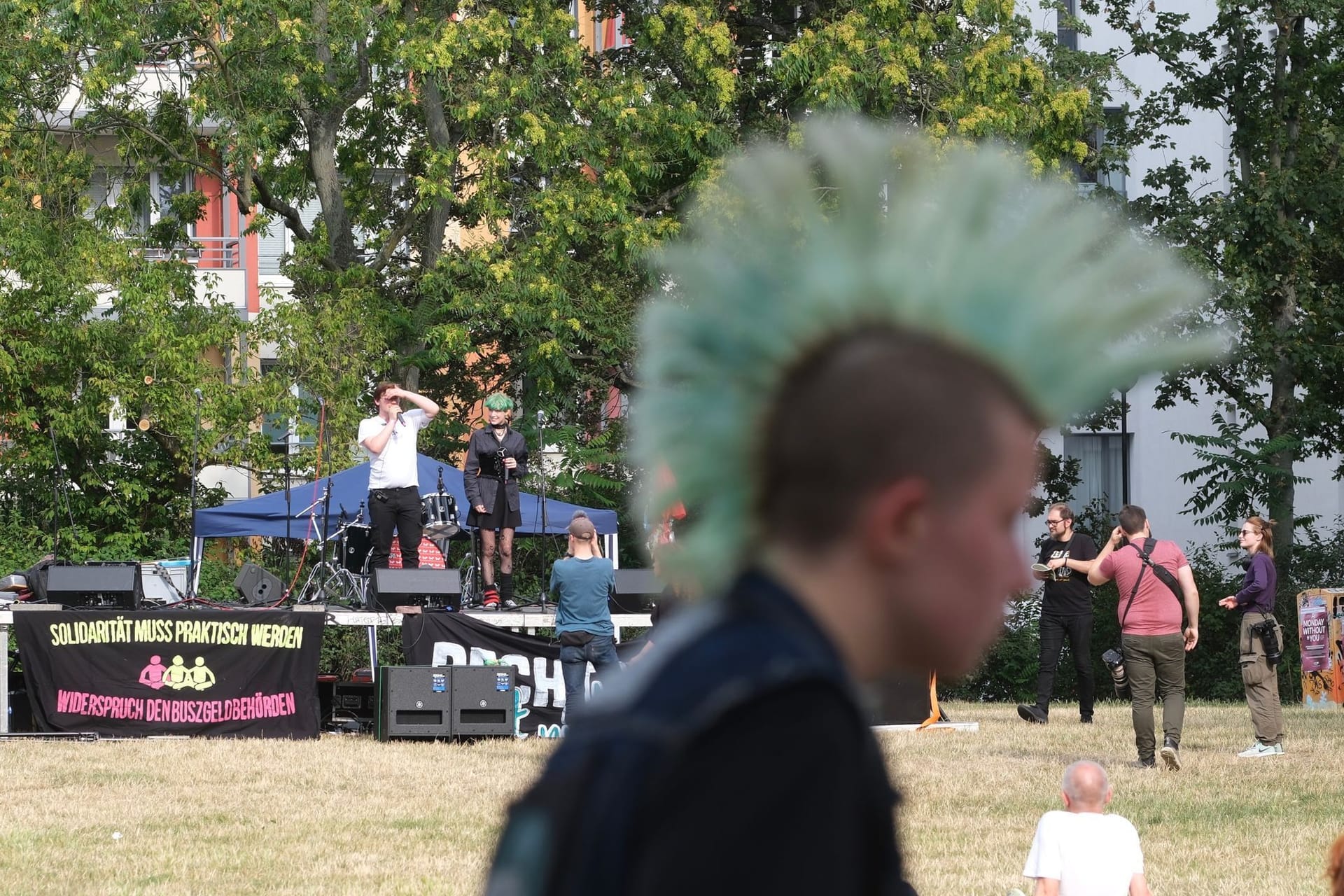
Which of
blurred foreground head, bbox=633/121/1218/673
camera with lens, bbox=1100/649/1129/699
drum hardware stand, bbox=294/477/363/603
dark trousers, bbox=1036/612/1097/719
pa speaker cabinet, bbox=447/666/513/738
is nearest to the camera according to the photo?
blurred foreground head, bbox=633/121/1218/673

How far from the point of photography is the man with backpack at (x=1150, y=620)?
1230cm

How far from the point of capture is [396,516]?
15.6 metres

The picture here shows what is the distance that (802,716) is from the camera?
3.83ft

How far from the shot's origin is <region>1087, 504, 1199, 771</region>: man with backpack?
12.3 m

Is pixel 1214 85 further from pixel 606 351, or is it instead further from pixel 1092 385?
pixel 1092 385

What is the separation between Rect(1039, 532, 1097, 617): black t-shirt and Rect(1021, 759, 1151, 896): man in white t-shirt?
9773 millimetres

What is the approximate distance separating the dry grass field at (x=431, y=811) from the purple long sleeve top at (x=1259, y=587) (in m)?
1.25

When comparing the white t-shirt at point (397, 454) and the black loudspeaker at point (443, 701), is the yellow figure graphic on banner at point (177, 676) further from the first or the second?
the white t-shirt at point (397, 454)

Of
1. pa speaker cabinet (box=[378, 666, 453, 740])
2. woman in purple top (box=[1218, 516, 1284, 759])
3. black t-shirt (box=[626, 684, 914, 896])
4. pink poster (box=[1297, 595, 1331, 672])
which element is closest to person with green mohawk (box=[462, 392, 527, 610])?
pa speaker cabinet (box=[378, 666, 453, 740])

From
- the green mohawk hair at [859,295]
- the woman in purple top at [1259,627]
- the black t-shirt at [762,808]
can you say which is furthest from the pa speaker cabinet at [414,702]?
the black t-shirt at [762,808]

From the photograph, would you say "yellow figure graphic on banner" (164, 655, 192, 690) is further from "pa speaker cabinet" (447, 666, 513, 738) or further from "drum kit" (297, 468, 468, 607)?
"pa speaker cabinet" (447, 666, 513, 738)

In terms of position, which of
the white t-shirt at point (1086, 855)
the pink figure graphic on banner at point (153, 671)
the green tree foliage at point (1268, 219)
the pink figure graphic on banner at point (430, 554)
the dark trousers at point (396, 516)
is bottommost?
the white t-shirt at point (1086, 855)

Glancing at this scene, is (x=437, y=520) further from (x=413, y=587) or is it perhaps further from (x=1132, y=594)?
(x=1132, y=594)

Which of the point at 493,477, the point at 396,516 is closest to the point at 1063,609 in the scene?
the point at 493,477
